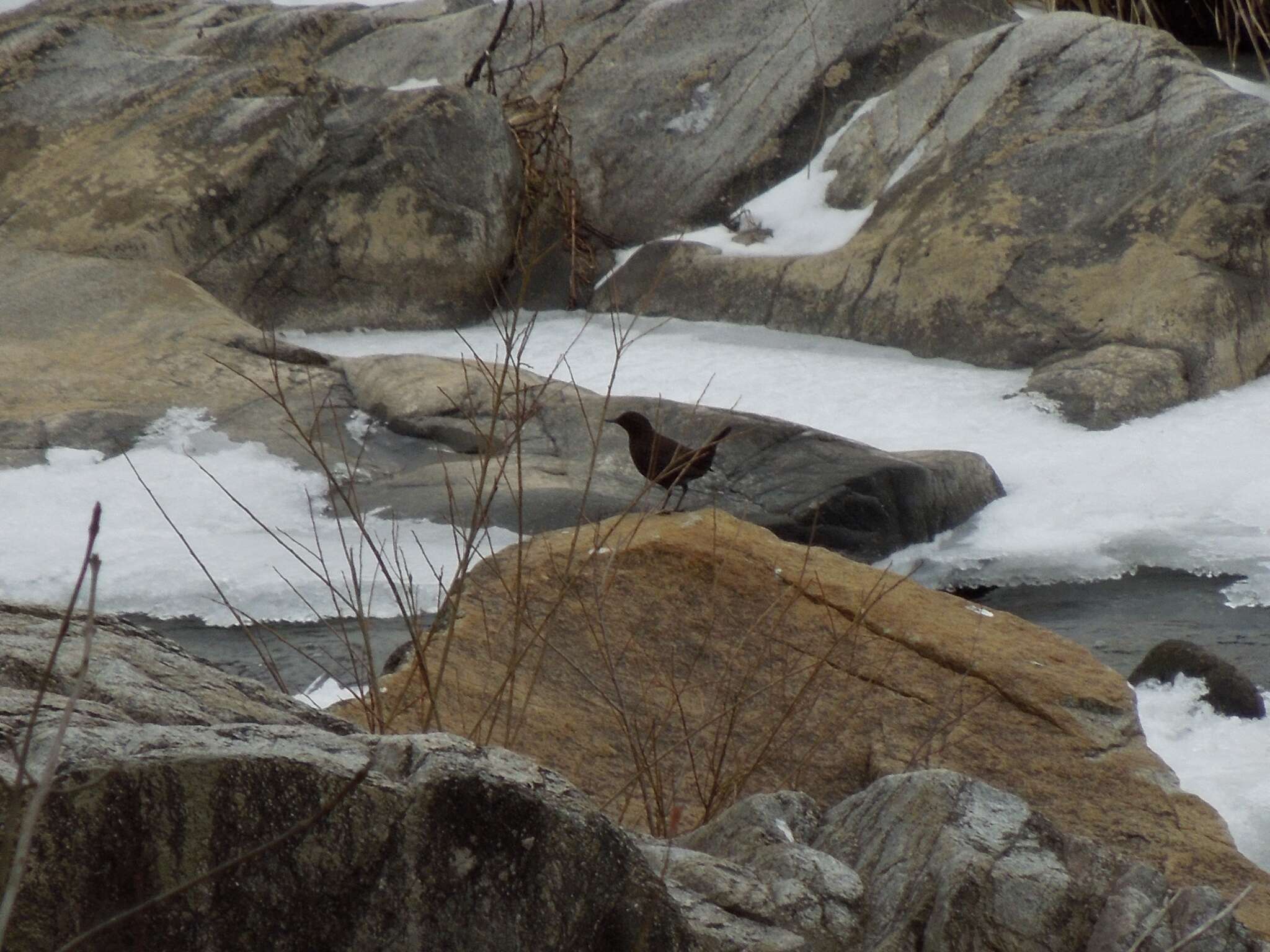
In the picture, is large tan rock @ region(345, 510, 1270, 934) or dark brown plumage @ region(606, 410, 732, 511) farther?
dark brown plumage @ region(606, 410, 732, 511)

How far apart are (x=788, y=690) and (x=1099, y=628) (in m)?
1.87

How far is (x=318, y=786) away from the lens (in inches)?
55.0

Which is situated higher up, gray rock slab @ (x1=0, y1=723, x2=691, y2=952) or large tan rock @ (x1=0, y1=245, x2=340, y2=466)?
gray rock slab @ (x1=0, y1=723, x2=691, y2=952)

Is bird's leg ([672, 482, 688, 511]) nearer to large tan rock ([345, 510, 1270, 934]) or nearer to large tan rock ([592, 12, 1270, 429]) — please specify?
large tan rock ([345, 510, 1270, 934])

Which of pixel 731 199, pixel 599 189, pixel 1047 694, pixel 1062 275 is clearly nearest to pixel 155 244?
pixel 599 189

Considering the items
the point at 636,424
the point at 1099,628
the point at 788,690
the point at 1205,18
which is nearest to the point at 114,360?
the point at 636,424

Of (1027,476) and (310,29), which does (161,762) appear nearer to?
(1027,476)

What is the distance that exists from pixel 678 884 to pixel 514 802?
1.29 ft

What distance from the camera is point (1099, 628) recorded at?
4855mm

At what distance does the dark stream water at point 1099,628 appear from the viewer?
4.40 metres

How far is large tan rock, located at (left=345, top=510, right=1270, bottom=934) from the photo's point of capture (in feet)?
10.00

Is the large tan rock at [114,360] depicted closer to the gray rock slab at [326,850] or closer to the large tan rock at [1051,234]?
the large tan rock at [1051,234]

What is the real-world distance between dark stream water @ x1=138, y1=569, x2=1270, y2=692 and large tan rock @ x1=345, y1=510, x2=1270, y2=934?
79 centimetres

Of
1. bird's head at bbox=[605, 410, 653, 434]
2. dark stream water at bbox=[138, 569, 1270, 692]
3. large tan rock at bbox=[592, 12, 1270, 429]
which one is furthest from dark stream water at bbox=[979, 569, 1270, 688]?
large tan rock at bbox=[592, 12, 1270, 429]
